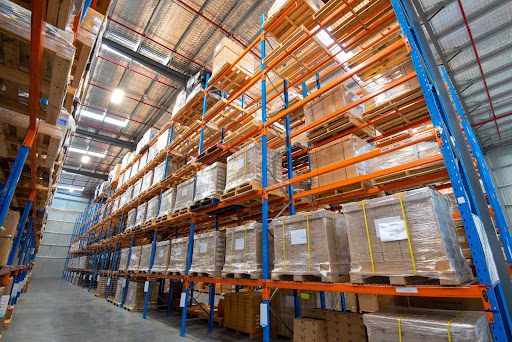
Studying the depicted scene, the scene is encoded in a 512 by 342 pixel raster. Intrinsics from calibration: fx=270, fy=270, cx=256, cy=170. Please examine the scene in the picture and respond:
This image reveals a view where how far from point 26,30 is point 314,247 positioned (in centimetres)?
373

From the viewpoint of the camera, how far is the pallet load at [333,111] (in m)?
5.30

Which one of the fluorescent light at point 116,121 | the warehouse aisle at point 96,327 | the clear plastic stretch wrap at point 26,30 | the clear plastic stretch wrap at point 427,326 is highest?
the fluorescent light at point 116,121

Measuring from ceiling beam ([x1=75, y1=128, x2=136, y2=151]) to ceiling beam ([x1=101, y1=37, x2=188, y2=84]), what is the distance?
814 cm

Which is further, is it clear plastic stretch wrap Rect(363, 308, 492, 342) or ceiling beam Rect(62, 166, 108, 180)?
ceiling beam Rect(62, 166, 108, 180)

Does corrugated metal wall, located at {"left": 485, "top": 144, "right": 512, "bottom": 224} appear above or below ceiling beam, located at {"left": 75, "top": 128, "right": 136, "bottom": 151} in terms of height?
below

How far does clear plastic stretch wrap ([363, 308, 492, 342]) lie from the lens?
7.53 ft

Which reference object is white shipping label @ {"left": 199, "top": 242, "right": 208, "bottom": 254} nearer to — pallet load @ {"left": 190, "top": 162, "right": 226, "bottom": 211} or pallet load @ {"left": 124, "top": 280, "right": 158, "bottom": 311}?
pallet load @ {"left": 190, "top": 162, "right": 226, "bottom": 211}

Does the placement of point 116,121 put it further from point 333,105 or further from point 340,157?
point 340,157

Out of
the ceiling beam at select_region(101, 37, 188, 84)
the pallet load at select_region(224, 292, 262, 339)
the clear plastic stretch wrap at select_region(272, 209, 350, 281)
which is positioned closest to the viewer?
the clear plastic stretch wrap at select_region(272, 209, 350, 281)

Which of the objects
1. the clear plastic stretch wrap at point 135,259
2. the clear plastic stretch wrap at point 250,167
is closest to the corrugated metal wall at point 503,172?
the clear plastic stretch wrap at point 250,167

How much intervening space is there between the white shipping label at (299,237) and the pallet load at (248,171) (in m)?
1.19

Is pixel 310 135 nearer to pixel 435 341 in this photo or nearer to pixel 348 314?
pixel 348 314

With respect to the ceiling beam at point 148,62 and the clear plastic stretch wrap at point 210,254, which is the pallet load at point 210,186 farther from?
the ceiling beam at point 148,62

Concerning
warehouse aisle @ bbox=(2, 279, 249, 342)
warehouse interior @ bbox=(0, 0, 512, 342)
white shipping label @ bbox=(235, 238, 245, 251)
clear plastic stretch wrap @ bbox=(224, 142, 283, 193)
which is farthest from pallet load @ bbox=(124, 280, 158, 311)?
clear plastic stretch wrap @ bbox=(224, 142, 283, 193)
